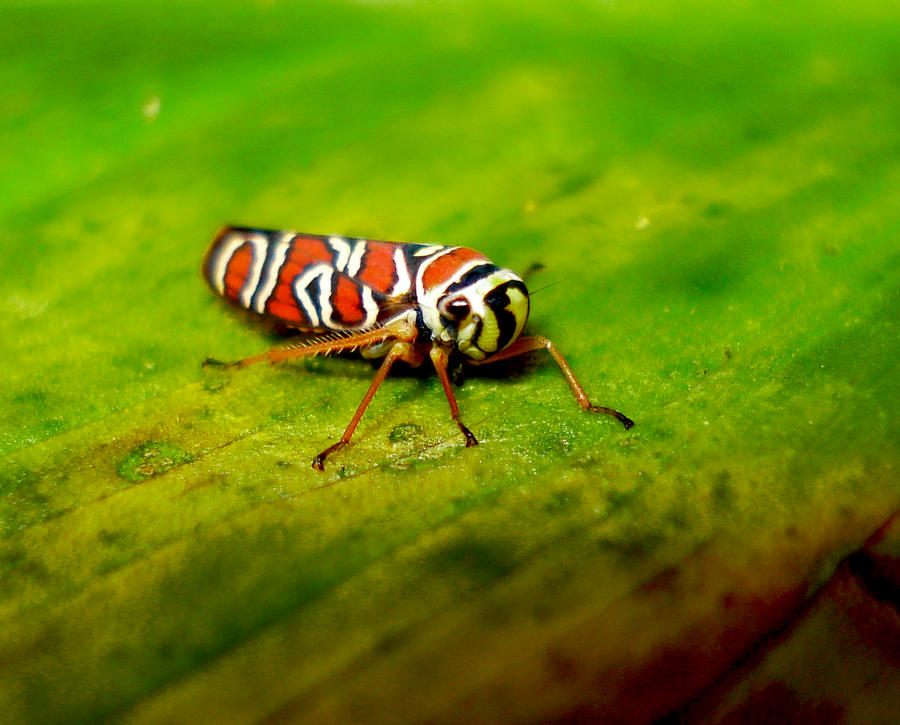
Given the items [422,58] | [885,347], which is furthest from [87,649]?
[422,58]

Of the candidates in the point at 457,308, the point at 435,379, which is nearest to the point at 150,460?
the point at 435,379

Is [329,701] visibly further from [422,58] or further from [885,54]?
[885,54]

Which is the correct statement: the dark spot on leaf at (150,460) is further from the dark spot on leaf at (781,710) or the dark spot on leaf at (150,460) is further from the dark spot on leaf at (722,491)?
the dark spot on leaf at (781,710)

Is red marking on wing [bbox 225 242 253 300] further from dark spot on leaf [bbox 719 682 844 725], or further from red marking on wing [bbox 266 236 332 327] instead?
dark spot on leaf [bbox 719 682 844 725]

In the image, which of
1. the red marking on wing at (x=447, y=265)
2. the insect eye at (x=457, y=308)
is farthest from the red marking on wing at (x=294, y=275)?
the insect eye at (x=457, y=308)

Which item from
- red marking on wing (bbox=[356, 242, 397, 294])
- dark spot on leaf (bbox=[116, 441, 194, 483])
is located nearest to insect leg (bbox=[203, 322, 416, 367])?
red marking on wing (bbox=[356, 242, 397, 294])

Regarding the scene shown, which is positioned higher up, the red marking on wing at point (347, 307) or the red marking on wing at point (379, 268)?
the red marking on wing at point (379, 268)
